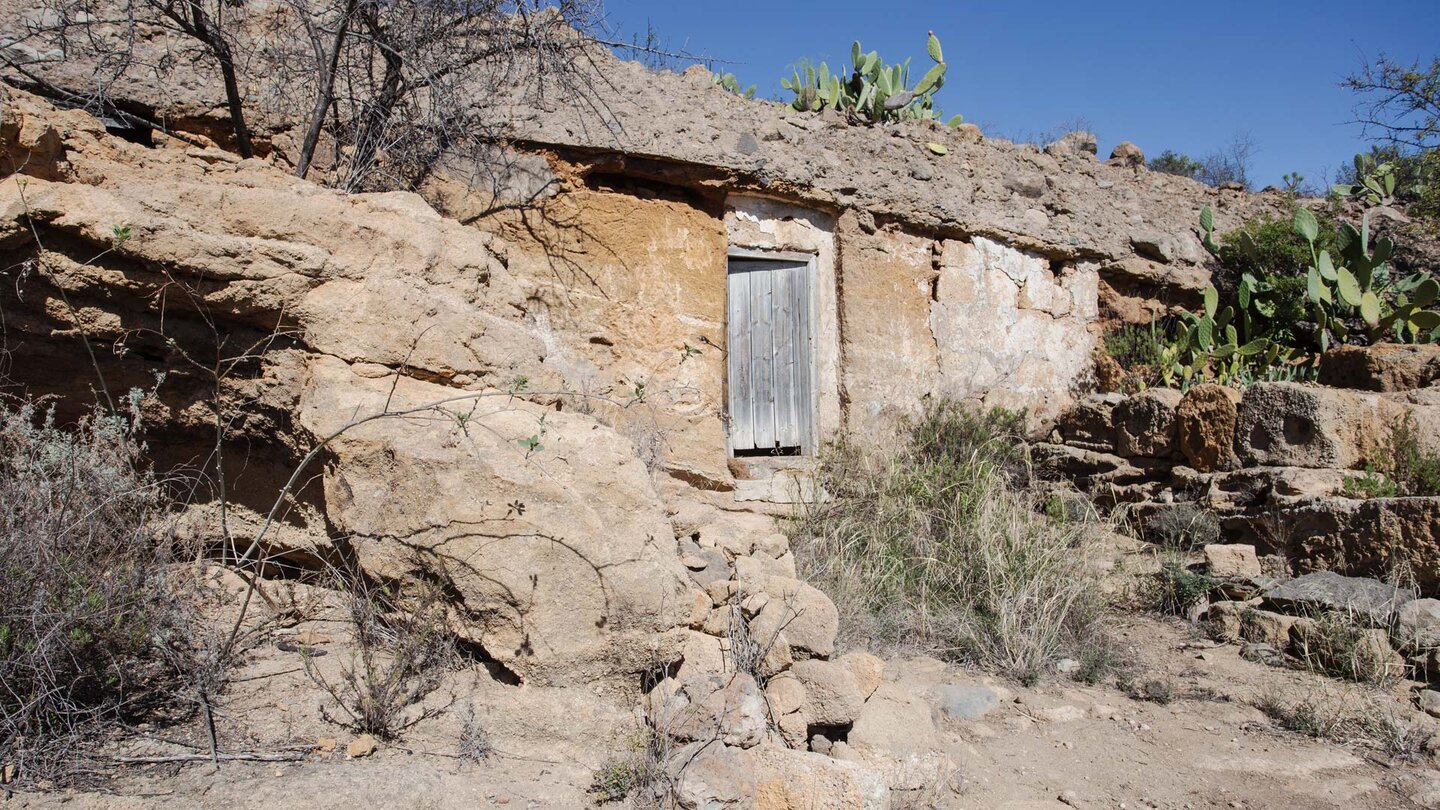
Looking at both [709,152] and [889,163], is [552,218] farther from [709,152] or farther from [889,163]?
[889,163]

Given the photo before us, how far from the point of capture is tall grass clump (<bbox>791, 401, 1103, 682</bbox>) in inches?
193

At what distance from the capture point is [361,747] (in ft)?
9.38

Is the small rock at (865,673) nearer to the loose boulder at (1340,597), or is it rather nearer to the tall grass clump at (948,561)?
the tall grass clump at (948,561)

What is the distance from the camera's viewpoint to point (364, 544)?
10.7 feet

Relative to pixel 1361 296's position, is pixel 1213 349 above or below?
below

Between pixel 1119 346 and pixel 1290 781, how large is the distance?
16.9 feet

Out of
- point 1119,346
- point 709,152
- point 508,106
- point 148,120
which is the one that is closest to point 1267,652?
point 1119,346

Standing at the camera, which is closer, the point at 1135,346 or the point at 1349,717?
the point at 1349,717

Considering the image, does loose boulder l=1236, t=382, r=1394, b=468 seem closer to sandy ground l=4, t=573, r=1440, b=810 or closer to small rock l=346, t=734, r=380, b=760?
sandy ground l=4, t=573, r=1440, b=810

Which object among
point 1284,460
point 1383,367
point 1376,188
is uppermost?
point 1376,188

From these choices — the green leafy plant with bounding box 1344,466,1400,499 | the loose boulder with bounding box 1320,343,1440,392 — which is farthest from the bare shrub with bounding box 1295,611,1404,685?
the loose boulder with bounding box 1320,343,1440,392

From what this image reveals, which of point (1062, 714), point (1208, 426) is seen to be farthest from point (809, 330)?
point (1062, 714)

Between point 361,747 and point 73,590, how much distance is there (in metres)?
0.97

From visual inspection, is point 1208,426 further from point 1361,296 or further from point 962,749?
point 962,749
